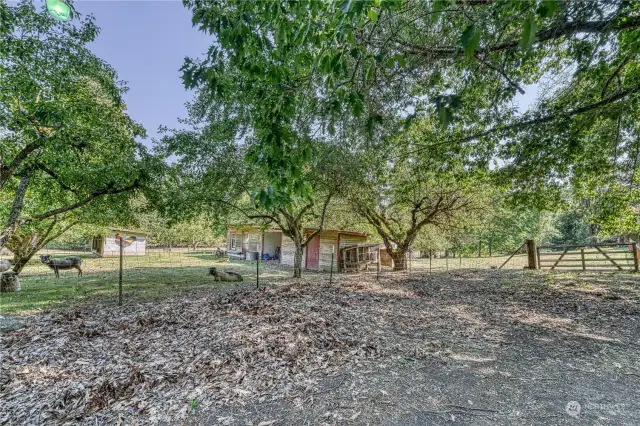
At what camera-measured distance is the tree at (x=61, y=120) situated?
5.52 m

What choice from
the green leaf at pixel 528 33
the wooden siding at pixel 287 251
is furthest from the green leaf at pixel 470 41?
the wooden siding at pixel 287 251

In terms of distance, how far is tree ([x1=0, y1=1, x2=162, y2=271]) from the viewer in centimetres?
552

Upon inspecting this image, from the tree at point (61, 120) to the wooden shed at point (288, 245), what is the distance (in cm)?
584

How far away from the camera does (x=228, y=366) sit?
350 cm

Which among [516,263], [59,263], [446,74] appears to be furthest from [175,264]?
[516,263]

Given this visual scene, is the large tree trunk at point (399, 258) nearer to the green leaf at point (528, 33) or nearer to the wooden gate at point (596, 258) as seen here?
the wooden gate at point (596, 258)

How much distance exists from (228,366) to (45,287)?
32.6 feet

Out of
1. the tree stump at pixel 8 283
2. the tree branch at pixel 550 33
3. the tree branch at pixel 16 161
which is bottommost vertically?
the tree stump at pixel 8 283

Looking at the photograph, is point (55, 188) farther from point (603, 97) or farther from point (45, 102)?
point (603, 97)

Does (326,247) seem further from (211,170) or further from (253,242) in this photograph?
(211,170)

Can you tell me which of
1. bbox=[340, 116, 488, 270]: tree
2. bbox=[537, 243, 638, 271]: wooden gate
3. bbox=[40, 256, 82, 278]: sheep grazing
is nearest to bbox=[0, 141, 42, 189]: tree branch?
bbox=[40, 256, 82, 278]: sheep grazing

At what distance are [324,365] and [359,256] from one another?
12115mm

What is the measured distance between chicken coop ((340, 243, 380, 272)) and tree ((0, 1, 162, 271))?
10751 millimetres

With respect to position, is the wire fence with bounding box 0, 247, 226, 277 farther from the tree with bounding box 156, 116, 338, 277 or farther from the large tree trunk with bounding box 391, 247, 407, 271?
the large tree trunk with bounding box 391, 247, 407, 271
